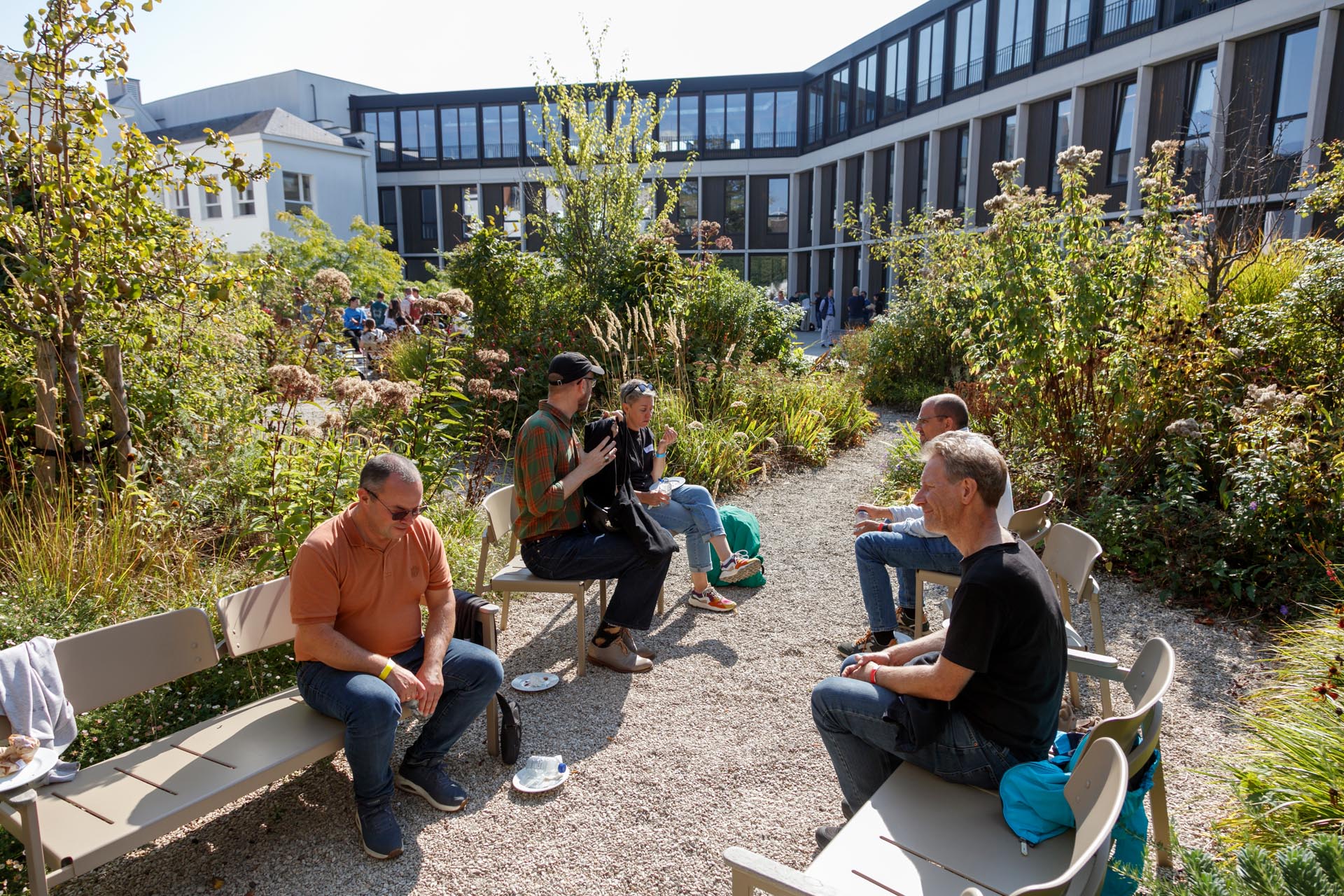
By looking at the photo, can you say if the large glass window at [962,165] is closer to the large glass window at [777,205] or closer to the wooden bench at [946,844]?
the large glass window at [777,205]

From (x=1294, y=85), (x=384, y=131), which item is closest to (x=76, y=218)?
(x=1294, y=85)

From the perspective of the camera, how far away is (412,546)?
10.5 ft

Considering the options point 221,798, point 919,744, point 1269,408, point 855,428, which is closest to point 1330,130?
point 855,428

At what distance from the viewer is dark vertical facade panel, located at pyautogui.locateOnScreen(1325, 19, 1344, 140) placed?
1457 centimetres

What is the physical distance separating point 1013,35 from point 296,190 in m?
29.8

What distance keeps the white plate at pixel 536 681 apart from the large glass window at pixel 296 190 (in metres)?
36.8

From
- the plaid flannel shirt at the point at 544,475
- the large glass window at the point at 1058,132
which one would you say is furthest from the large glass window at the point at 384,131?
the plaid flannel shirt at the point at 544,475

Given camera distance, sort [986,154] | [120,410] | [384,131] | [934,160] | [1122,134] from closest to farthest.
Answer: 1. [120,410]
2. [1122,134]
3. [986,154]
4. [934,160]
5. [384,131]

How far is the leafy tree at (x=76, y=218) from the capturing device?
4188 mm

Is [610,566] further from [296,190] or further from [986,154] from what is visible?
[296,190]

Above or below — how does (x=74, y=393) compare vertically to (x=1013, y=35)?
below

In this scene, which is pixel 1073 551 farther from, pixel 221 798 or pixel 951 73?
pixel 951 73

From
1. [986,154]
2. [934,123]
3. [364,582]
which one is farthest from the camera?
[934,123]

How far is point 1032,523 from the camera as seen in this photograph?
438 cm
